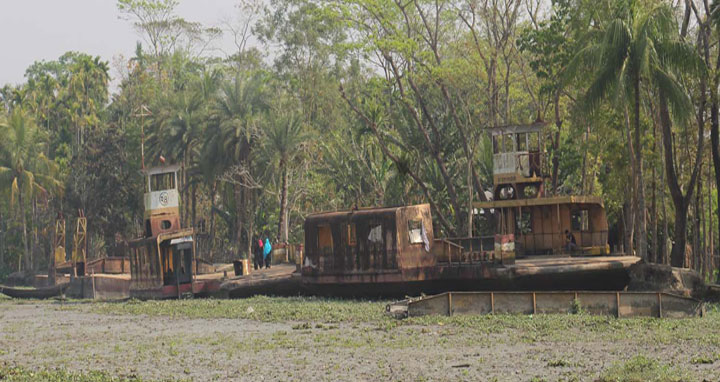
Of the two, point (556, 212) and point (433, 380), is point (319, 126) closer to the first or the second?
point (556, 212)

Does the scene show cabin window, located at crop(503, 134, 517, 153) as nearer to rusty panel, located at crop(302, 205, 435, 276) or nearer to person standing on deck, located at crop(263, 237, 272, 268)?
rusty panel, located at crop(302, 205, 435, 276)

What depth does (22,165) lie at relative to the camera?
61.9 m

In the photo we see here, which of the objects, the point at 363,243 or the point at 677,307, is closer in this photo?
the point at 677,307

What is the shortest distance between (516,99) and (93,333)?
2668 cm

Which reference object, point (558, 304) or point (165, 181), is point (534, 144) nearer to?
point (558, 304)

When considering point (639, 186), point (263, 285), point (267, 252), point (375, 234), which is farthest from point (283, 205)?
point (639, 186)

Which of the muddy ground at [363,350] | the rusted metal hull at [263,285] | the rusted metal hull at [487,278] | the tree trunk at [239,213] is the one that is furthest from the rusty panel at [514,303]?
the tree trunk at [239,213]

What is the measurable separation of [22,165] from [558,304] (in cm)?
A: 4820

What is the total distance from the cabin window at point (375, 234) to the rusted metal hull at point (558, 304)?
19.3 feet

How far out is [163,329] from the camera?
77.6 feet

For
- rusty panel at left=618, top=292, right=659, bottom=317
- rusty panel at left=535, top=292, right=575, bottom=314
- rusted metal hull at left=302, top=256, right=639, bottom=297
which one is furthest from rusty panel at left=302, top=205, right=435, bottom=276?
rusty panel at left=618, top=292, right=659, bottom=317

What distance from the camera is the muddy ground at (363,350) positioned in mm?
14805

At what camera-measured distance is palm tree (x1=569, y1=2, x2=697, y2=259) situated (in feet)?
94.3

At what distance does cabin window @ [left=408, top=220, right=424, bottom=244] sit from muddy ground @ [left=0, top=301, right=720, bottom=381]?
707 centimetres
